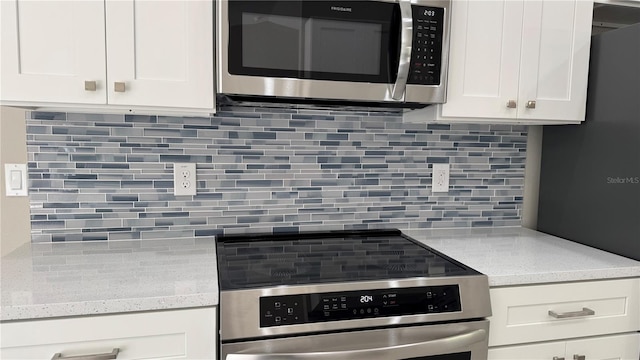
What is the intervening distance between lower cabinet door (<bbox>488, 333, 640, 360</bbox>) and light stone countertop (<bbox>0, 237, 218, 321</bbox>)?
94 centimetres

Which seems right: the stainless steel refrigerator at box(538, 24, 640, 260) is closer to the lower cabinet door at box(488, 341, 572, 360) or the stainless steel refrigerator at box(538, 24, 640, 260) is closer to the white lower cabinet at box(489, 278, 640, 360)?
the white lower cabinet at box(489, 278, 640, 360)

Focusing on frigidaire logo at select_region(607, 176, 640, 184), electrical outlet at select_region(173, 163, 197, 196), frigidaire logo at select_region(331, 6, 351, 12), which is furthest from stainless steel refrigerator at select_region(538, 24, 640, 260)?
electrical outlet at select_region(173, 163, 197, 196)

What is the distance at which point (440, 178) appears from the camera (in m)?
1.86

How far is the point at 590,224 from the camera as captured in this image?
5.36 ft

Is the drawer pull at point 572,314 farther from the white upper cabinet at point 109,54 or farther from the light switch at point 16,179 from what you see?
the light switch at point 16,179

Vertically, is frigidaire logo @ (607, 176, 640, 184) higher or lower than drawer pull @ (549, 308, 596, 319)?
higher

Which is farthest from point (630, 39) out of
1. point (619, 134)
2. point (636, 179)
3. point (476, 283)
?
point (476, 283)

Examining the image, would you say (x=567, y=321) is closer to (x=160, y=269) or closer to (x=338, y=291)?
(x=338, y=291)

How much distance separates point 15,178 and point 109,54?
2.07 feet

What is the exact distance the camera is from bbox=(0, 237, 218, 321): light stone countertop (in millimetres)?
988

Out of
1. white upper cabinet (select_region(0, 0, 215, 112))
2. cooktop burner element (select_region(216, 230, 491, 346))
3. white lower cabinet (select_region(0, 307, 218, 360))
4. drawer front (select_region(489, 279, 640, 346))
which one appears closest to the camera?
white lower cabinet (select_region(0, 307, 218, 360))

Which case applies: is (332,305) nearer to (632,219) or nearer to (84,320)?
(84,320)

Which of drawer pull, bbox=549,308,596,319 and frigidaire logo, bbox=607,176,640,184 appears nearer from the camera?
drawer pull, bbox=549,308,596,319

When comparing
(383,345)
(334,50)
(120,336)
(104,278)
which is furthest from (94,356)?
(334,50)
